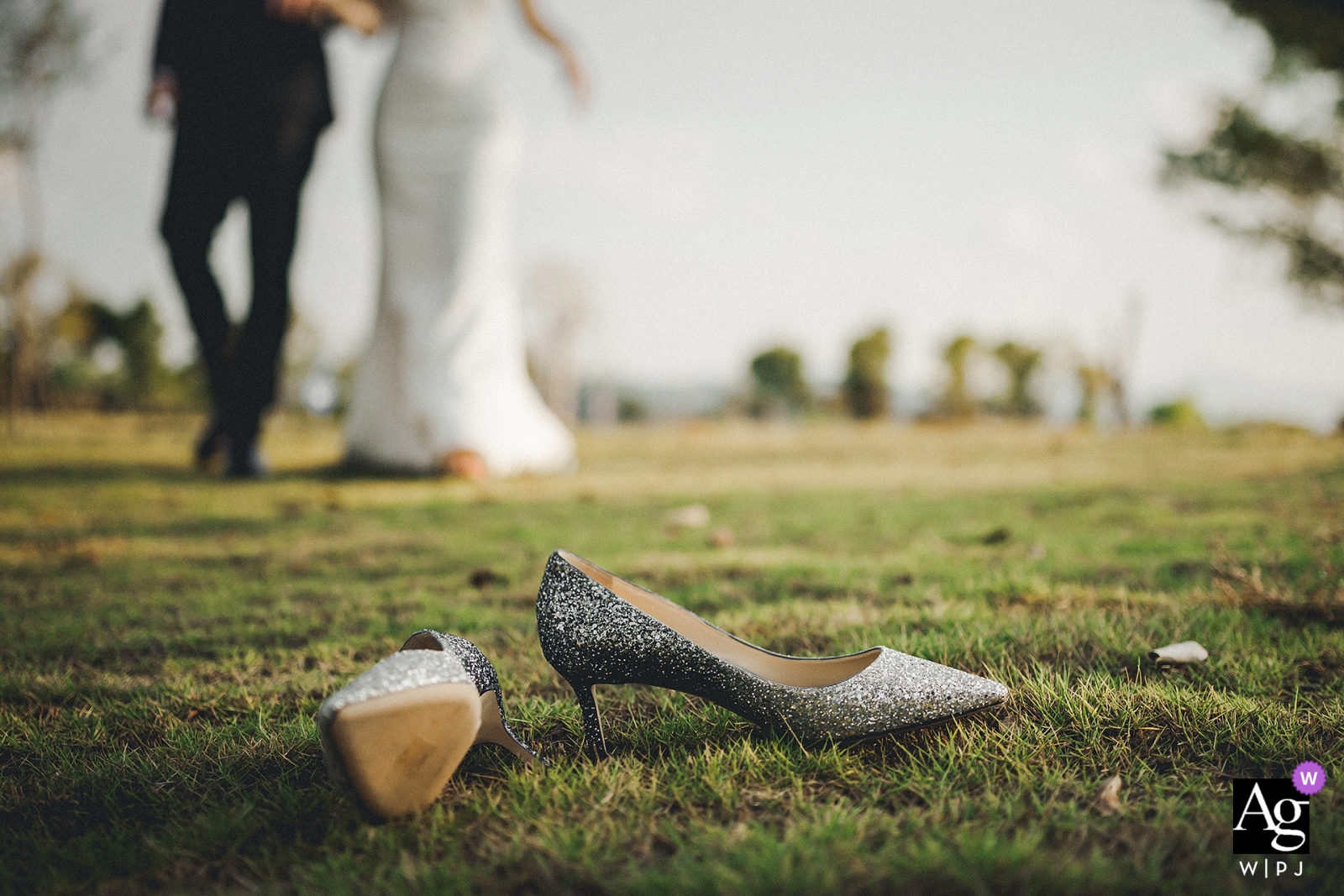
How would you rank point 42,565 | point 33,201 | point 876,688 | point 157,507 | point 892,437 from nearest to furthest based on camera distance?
1. point 876,688
2. point 42,565
3. point 157,507
4. point 33,201
5. point 892,437

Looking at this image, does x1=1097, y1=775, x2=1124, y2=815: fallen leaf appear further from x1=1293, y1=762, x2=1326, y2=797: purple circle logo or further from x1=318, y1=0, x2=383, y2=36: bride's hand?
x1=318, y1=0, x2=383, y2=36: bride's hand

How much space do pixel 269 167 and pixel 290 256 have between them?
496 millimetres

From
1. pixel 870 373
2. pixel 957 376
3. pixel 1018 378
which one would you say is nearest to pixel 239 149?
pixel 957 376

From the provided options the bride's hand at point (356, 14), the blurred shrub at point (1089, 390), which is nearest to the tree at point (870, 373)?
the blurred shrub at point (1089, 390)

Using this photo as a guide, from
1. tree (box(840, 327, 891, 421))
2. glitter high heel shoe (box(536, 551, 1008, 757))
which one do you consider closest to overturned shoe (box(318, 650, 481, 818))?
glitter high heel shoe (box(536, 551, 1008, 757))

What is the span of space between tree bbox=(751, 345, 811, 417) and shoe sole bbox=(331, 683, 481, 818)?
29.7 metres

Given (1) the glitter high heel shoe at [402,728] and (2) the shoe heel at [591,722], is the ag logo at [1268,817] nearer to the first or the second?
(2) the shoe heel at [591,722]

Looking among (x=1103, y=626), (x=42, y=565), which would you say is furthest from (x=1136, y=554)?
(x=42, y=565)

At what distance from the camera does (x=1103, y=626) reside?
1679 millimetres

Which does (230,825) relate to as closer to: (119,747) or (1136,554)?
(119,747)

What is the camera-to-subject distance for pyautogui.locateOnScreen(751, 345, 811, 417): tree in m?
31.3

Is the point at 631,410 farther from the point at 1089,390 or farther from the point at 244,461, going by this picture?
the point at 244,461

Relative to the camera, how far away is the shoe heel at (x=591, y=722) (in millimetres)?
1249

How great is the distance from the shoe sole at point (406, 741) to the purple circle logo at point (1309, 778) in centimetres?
121
